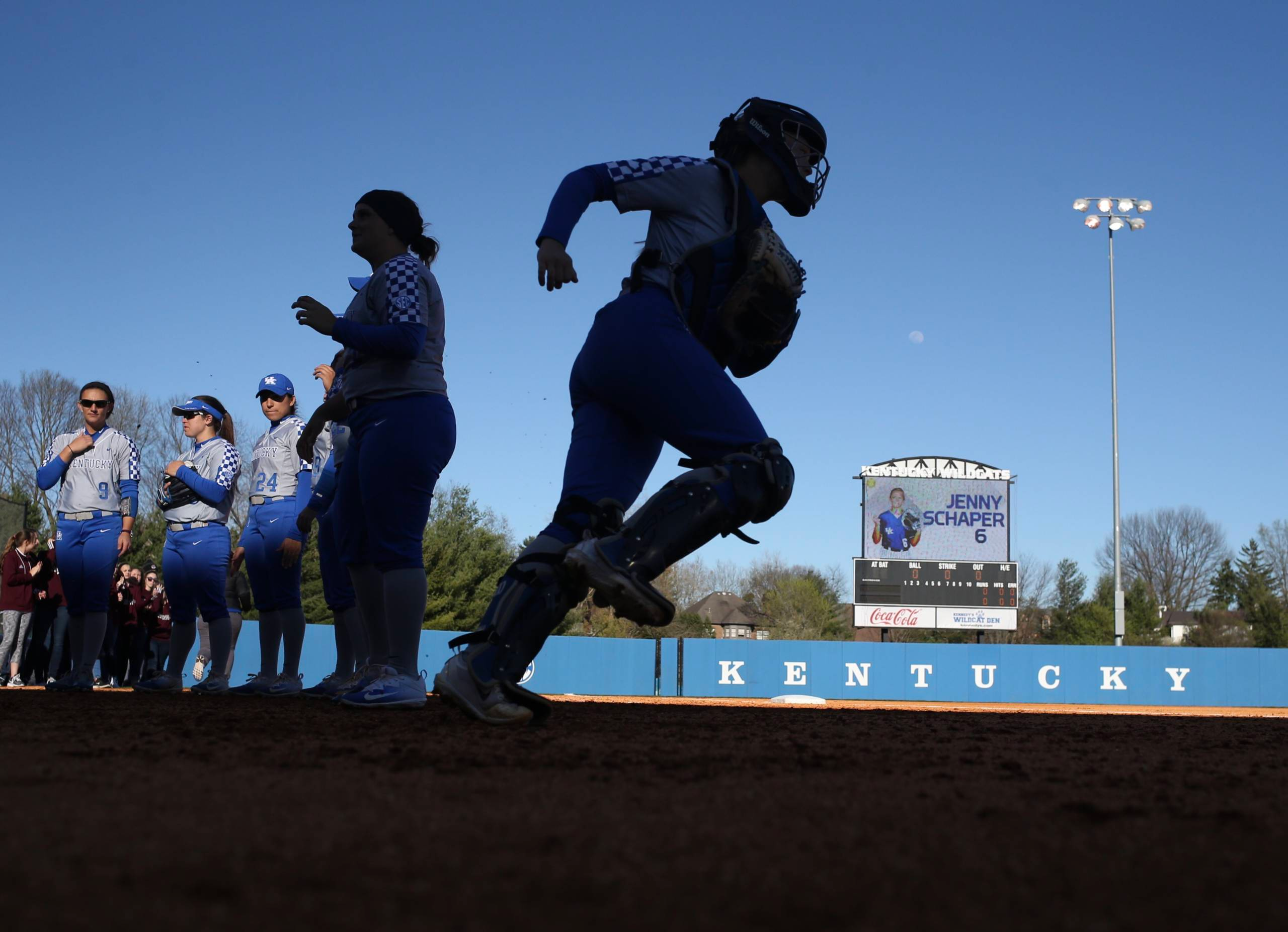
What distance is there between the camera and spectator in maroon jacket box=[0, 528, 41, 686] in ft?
33.0

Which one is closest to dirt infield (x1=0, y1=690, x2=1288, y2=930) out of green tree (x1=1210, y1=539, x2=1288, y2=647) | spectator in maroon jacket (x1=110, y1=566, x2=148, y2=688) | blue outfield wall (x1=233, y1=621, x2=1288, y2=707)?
spectator in maroon jacket (x1=110, y1=566, x2=148, y2=688)

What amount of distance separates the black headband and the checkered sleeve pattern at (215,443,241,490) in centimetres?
227

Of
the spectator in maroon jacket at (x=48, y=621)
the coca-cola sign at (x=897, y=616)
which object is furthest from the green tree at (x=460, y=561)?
the spectator in maroon jacket at (x=48, y=621)

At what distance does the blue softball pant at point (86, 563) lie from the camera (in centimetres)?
623

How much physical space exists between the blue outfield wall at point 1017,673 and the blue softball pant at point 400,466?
15.0 metres

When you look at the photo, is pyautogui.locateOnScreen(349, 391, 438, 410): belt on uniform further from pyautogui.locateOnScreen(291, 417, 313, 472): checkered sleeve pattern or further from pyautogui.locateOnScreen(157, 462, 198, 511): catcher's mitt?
pyautogui.locateOnScreen(157, 462, 198, 511): catcher's mitt

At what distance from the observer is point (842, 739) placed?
270cm

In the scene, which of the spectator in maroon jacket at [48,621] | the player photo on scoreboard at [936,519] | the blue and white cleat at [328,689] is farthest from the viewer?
the player photo on scoreboard at [936,519]

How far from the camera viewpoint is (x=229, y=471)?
617cm

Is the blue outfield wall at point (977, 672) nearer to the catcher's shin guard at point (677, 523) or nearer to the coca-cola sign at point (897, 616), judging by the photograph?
the coca-cola sign at point (897, 616)

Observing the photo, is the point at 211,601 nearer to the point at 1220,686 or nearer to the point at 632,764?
the point at 632,764

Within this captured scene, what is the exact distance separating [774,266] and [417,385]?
145cm

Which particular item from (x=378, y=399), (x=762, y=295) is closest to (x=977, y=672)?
(x=378, y=399)

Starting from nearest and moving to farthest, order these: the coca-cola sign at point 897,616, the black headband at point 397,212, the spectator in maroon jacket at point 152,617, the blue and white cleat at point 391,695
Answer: the blue and white cleat at point 391,695
the black headband at point 397,212
the spectator in maroon jacket at point 152,617
the coca-cola sign at point 897,616
